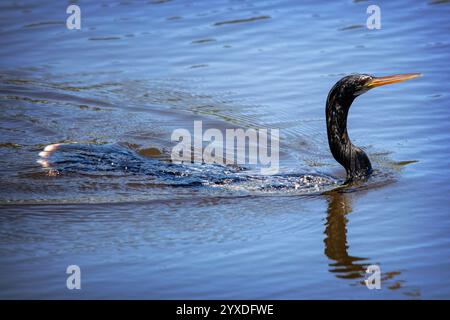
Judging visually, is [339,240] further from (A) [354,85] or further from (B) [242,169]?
(B) [242,169]

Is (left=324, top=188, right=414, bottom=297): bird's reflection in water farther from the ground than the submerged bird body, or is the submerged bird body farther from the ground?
the submerged bird body

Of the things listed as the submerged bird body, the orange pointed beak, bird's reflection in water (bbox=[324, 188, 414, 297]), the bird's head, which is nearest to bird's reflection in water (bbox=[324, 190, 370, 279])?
bird's reflection in water (bbox=[324, 188, 414, 297])

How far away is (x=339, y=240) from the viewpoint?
6.54 metres

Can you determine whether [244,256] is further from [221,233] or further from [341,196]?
[341,196]

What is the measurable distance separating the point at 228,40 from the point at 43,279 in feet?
24.0

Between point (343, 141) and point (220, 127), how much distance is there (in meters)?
2.13

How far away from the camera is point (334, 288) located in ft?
18.8

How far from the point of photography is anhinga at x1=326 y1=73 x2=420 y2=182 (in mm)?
7711

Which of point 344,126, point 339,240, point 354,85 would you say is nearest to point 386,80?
point 354,85

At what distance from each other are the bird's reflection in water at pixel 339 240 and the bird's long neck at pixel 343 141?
0.39 metres

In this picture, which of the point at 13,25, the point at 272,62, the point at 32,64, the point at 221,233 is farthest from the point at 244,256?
the point at 13,25

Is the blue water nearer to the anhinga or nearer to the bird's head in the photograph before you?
the anhinga

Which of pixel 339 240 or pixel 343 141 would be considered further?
pixel 343 141

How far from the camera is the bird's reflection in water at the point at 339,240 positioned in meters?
6.02
